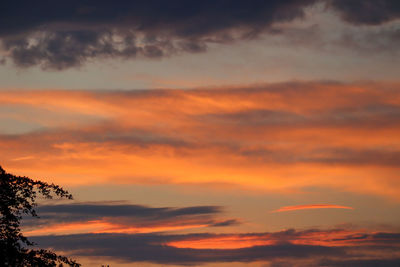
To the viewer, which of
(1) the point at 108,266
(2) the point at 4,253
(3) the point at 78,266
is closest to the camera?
(2) the point at 4,253

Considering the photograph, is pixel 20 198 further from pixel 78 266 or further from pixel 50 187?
pixel 78 266

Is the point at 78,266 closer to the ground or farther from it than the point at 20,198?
closer to the ground

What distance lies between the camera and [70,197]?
2741cm

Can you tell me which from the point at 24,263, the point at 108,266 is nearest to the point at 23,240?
the point at 24,263

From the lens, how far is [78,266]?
89.5 ft

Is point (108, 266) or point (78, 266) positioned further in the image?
point (108, 266)

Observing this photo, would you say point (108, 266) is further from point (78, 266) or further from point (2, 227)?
point (2, 227)

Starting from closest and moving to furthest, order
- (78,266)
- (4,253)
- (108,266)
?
(4,253)
(78,266)
(108,266)

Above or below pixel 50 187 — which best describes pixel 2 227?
below

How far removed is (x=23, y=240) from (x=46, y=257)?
1270 millimetres

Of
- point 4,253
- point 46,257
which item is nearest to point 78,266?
point 46,257

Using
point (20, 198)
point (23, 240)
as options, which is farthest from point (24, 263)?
point (20, 198)

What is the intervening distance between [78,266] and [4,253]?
3198mm

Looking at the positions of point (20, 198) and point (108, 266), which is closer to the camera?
point (20, 198)
